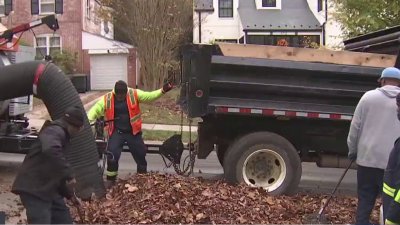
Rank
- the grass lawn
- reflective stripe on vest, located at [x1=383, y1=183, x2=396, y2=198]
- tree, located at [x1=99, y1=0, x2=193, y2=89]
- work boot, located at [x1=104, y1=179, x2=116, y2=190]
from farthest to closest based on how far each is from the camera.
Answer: tree, located at [x1=99, y1=0, x2=193, y2=89] → the grass lawn → work boot, located at [x1=104, y1=179, x2=116, y2=190] → reflective stripe on vest, located at [x1=383, y1=183, x2=396, y2=198]

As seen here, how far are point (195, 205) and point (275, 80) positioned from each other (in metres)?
2.23

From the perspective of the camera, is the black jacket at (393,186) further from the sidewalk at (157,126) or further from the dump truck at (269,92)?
the sidewalk at (157,126)

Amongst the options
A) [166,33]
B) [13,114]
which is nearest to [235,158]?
[13,114]

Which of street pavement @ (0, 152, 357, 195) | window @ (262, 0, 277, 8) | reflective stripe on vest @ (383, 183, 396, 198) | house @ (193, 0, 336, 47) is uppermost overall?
window @ (262, 0, 277, 8)

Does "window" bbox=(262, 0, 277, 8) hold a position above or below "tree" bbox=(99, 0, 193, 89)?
above

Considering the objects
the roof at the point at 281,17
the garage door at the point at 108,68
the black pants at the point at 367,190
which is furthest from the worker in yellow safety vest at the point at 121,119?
the roof at the point at 281,17

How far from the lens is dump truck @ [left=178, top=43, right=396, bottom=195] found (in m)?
7.38

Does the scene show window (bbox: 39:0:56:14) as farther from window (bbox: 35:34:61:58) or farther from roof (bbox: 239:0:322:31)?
roof (bbox: 239:0:322:31)

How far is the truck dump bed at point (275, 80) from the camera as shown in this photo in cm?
737

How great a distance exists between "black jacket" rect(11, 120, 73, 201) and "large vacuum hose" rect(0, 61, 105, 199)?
1339mm

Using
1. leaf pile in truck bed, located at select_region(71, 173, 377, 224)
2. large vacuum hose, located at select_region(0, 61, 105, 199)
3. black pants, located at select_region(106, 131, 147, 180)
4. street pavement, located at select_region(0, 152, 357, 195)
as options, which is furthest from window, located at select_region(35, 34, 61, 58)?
leaf pile in truck bed, located at select_region(71, 173, 377, 224)

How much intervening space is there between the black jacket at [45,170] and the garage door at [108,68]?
26.8 metres

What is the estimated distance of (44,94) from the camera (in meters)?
6.23

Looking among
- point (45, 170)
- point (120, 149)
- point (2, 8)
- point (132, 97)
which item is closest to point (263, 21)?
point (2, 8)
